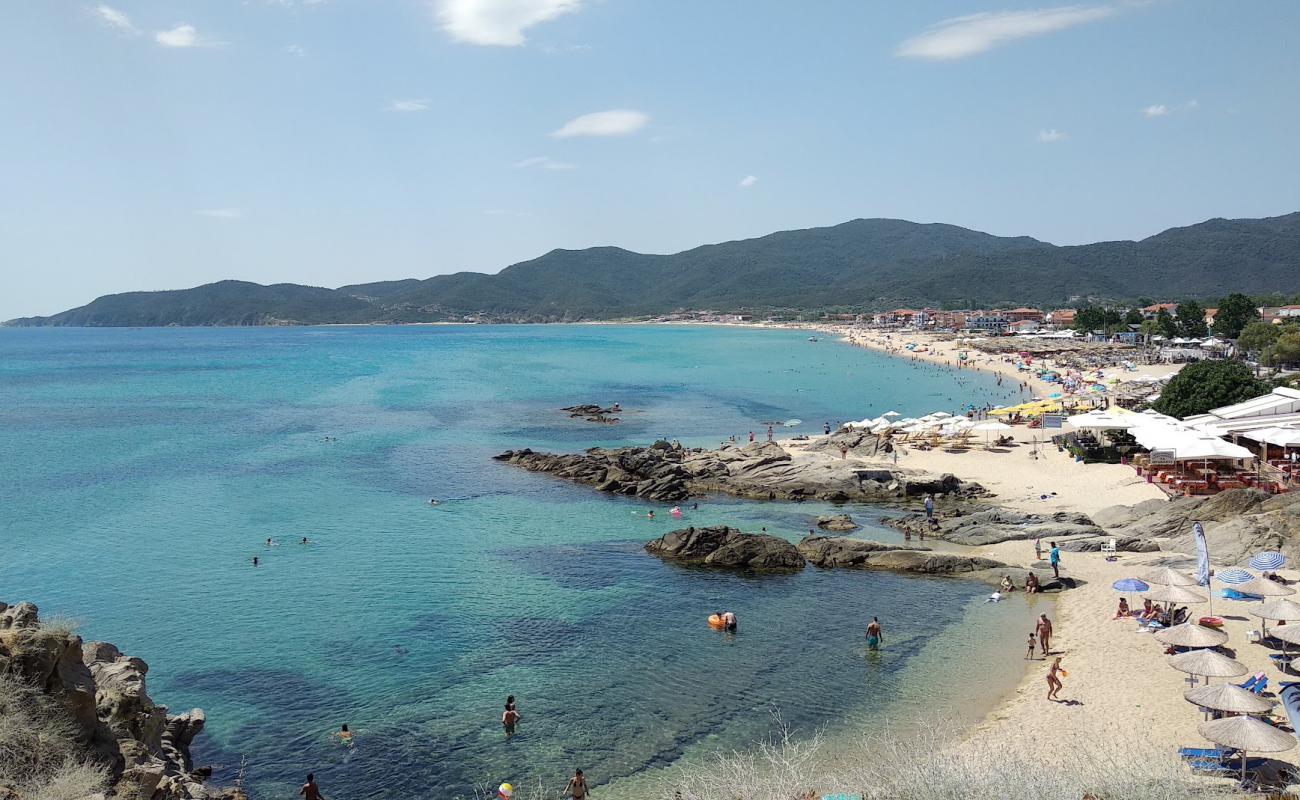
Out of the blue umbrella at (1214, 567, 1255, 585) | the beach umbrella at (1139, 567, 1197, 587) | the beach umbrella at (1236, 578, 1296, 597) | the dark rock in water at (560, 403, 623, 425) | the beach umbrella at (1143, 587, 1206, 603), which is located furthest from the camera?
the dark rock in water at (560, 403, 623, 425)

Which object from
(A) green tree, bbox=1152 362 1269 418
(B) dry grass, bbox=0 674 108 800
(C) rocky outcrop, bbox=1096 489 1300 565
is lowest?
(C) rocky outcrop, bbox=1096 489 1300 565

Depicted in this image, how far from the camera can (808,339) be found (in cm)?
16350

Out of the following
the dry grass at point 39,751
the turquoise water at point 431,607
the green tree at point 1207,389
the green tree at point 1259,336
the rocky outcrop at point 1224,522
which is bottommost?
the turquoise water at point 431,607

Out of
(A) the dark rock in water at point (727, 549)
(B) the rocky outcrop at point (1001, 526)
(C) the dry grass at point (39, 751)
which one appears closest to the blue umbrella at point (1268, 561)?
(B) the rocky outcrop at point (1001, 526)

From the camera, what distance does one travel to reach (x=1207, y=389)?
127 ft

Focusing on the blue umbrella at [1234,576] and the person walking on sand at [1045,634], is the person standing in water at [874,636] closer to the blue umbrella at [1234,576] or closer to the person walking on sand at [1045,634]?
the person walking on sand at [1045,634]

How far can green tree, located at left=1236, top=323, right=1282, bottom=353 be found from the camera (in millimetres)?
65750

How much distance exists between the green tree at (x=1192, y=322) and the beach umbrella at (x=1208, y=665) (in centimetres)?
9159

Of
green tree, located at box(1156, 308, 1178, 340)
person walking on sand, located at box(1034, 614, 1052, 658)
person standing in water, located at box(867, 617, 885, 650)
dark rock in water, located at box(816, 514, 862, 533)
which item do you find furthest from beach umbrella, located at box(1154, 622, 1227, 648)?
green tree, located at box(1156, 308, 1178, 340)

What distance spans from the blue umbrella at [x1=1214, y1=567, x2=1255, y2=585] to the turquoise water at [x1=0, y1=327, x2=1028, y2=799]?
440 centimetres

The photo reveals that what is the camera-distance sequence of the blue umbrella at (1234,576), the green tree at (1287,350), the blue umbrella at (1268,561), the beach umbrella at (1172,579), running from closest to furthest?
the beach umbrella at (1172,579), the blue umbrella at (1234,576), the blue umbrella at (1268,561), the green tree at (1287,350)

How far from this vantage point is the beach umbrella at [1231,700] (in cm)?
1238

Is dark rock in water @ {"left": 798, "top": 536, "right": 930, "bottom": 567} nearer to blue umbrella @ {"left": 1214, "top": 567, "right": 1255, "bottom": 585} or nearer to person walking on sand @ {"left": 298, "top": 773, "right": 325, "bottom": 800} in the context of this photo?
blue umbrella @ {"left": 1214, "top": 567, "right": 1255, "bottom": 585}

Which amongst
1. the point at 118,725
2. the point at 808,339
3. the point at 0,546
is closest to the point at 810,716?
the point at 118,725
